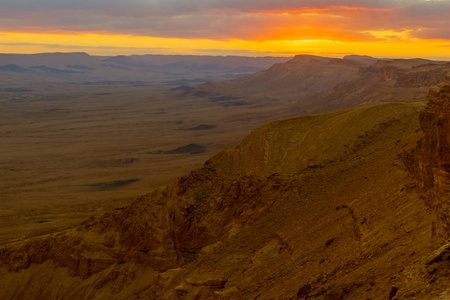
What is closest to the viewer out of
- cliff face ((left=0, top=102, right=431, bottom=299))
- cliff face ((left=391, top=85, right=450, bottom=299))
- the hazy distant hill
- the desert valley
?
cliff face ((left=391, top=85, right=450, bottom=299))

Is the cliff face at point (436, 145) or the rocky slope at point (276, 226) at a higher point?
the cliff face at point (436, 145)

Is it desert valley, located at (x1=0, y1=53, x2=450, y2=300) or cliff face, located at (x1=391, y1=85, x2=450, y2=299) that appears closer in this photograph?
cliff face, located at (x1=391, y1=85, x2=450, y2=299)

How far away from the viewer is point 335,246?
15484mm

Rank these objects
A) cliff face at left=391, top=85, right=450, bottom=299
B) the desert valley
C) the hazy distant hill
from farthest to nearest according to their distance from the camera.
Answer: the hazy distant hill → the desert valley → cliff face at left=391, top=85, right=450, bottom=299

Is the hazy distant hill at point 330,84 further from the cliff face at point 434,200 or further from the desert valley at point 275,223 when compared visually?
the cliff face at point 434,200

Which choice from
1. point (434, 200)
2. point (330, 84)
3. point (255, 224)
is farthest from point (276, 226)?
point (330, 84)

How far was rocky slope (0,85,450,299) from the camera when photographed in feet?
44.1

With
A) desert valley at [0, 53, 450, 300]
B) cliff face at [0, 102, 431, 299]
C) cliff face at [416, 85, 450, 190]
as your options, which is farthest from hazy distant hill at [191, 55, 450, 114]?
cliff face at [416, 85, 450, 190]

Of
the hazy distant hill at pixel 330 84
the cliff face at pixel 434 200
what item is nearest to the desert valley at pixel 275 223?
the cliff face at pixel 434 200

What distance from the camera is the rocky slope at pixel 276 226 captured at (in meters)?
13.4

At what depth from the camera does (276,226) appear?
65.2ft

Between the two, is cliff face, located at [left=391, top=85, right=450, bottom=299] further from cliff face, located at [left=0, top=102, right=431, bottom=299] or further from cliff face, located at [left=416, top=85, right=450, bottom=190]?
cliff face, located at [left=0, top=102, right=431, bottom=299]

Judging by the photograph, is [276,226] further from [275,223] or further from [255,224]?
[255,224]

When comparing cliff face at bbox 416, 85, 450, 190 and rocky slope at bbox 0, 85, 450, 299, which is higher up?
cliff face at bbox 416, 85, 450, 190
